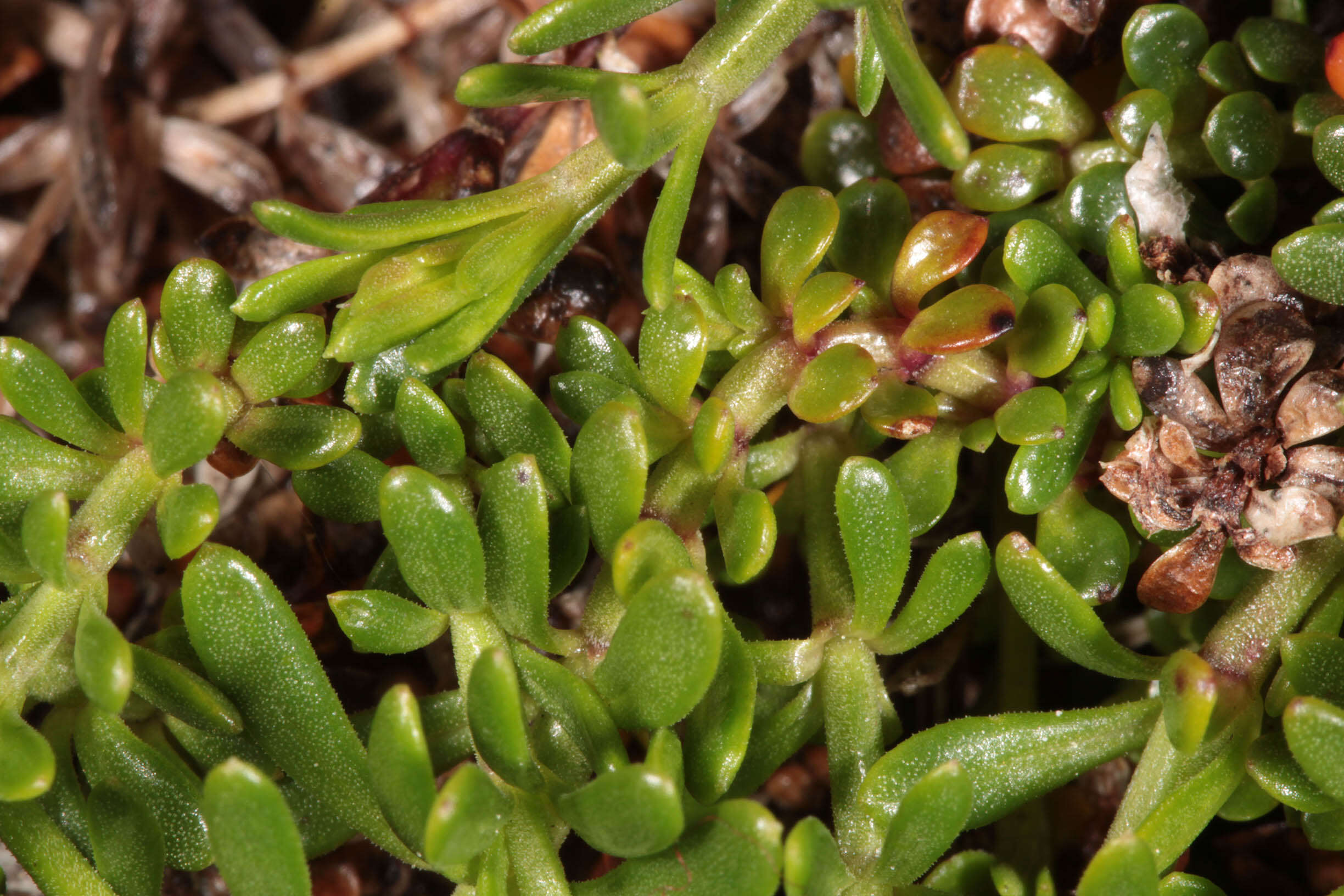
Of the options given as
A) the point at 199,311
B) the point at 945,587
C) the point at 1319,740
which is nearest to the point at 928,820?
the point at 945,587

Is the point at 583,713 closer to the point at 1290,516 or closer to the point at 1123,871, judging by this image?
the point at 1123,871

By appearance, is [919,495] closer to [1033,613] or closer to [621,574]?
[1033,613]

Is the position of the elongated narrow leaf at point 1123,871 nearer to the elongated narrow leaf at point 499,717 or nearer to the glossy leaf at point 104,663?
the elongated narrow leaf at point 499,717

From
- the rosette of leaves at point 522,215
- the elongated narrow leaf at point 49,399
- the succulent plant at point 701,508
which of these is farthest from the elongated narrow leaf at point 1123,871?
the elongated narrow leaf at point 49,399

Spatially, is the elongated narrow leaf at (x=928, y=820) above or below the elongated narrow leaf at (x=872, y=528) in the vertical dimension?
below

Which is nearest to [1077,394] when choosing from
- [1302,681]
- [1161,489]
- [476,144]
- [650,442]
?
[1161,489]
